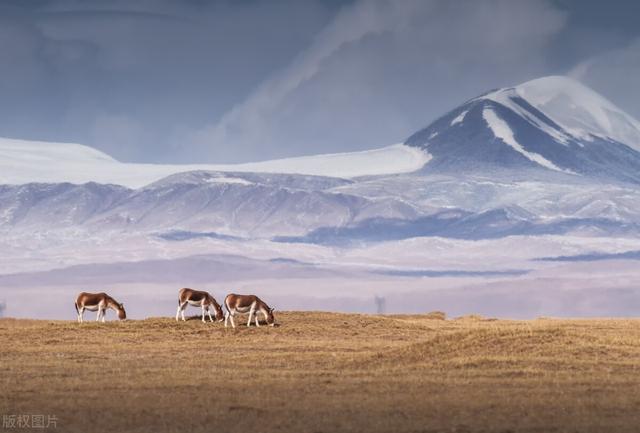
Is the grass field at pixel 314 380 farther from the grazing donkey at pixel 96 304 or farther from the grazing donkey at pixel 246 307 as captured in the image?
the grazing donkey at pixel 96 304

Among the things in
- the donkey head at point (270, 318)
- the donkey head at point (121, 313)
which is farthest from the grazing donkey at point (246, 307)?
the donkey head at point (121, 313)

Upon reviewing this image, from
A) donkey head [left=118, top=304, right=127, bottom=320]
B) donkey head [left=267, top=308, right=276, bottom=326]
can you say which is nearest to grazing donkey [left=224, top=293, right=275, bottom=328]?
donkey head [left=267, top=308, right=276, bottom=326]

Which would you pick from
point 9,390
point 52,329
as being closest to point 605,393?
point 9,390

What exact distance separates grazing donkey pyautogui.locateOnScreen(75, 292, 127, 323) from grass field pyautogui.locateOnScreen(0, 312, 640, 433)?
4.58m

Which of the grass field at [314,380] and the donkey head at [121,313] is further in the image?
the donkey head at [121,313]

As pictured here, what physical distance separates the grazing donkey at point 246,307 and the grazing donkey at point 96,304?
22.0 feet

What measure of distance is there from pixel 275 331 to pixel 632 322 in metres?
25.7

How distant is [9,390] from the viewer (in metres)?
37.0

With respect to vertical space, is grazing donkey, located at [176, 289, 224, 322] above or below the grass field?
above

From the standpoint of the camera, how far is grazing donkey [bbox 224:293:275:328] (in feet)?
193

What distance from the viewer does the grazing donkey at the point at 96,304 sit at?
6394 cm

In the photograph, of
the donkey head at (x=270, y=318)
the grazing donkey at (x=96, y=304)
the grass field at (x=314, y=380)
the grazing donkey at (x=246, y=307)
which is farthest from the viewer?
the grazing donkey at (x=96, y=304)

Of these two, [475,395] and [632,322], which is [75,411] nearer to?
[475,395]

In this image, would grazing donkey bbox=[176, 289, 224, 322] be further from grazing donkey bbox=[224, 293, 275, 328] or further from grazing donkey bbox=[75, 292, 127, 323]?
grazing donkey bbox=[75, 292, 127, 323]
